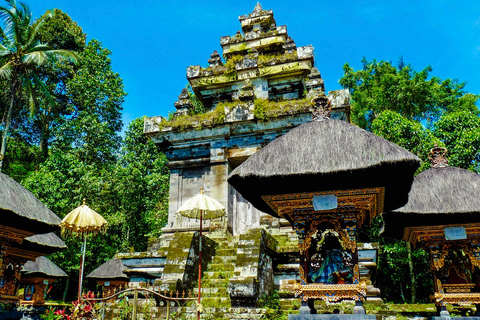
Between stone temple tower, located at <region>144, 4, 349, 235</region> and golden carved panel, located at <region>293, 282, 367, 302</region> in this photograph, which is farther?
stone temple tower, located at <region>144, 4, 349, 235</region>

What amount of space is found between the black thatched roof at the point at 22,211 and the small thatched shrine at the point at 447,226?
7460mm

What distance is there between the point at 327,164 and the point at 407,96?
18605 millimetres

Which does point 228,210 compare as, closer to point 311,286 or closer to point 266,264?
point 266,264

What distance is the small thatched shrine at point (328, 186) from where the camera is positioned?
5785 mm

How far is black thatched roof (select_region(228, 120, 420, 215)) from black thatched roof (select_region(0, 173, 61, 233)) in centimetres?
488

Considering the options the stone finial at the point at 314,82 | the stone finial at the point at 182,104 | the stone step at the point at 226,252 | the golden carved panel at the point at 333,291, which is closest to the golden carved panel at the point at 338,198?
the golden carved panel at the point at 333,291

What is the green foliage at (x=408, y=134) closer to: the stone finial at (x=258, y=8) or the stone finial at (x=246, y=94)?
the stone finial at (x=258, y=8)

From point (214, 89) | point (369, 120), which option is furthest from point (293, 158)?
point (369, 120)

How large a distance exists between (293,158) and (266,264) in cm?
335

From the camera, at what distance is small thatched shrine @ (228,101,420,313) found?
5785mm

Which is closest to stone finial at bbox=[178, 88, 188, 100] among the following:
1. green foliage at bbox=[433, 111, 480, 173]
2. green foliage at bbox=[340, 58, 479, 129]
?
green foliage at bbox=[433, 111, 480, 173]

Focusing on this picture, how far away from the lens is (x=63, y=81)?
2608 cm

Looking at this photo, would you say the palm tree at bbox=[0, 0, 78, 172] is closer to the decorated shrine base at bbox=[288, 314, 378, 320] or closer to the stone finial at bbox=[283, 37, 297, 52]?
the stone finial at bbox=[283, 37, 297, 52]

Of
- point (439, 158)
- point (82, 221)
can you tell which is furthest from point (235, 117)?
point (439, 158)
